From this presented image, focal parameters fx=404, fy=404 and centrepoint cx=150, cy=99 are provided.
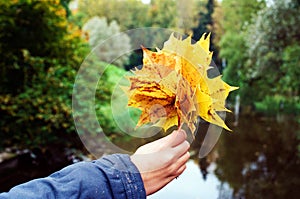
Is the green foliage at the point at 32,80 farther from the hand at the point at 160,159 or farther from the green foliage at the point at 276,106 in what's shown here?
the green foliage at the point at 276,106

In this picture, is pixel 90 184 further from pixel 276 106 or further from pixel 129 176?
pixel 276 106

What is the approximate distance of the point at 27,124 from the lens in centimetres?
571

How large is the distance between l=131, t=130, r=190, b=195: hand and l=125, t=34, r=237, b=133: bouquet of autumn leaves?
4 cm

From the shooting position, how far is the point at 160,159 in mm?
699

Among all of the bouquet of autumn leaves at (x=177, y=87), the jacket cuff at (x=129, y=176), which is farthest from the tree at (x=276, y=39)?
the jacket cuff at (x=129, y=176)

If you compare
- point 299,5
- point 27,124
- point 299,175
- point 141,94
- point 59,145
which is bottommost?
point 299,175

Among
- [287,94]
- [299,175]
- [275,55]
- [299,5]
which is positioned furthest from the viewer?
[287,94]

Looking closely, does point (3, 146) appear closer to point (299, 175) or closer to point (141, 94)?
point (299, 175)

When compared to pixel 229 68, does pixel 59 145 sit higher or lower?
lower

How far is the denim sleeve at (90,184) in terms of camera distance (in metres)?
0.65

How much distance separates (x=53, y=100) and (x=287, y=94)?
560 inches

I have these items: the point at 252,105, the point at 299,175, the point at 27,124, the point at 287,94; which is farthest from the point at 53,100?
the point at 252,105

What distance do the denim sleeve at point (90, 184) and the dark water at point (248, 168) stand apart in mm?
2984

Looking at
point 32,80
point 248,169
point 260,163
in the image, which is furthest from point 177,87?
point 260,163
